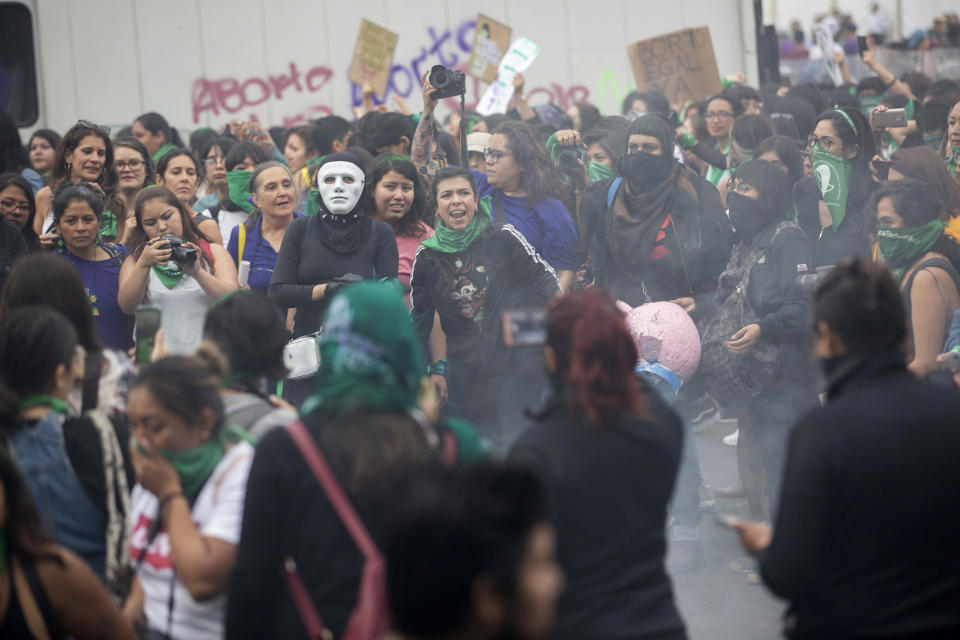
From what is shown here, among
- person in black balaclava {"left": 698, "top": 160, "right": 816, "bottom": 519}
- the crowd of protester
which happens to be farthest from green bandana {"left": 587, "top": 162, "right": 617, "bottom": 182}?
person in black balaclava {"left": 698, "top": 160, "right": 816, "bottom": 519}

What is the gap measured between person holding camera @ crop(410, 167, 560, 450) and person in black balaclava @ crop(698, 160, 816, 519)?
2.74ft

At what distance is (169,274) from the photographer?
5086 millimetres

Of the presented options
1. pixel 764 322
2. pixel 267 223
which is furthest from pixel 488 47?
pixel 764 322

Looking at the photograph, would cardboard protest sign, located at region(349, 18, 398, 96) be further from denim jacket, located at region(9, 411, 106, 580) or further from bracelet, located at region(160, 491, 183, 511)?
bracelet, located at region(160, 491, 183, 511)

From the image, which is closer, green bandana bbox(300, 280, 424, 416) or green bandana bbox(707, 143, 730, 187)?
green bandana bbox(300, 280, 424, 416)

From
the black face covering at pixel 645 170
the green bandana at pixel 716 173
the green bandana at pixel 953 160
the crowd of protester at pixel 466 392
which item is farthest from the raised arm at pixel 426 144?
the green bandana at pixel 953 160

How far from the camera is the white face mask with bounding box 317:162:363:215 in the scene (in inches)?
206

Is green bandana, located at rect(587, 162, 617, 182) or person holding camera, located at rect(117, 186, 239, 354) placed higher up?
green bandana, located at rect(587, 162, 617, 182)

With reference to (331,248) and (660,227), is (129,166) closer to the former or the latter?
(331,248)

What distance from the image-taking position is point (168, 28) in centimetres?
989

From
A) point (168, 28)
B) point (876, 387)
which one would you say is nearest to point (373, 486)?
point (876, 387)

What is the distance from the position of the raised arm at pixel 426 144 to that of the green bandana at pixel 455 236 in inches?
42.4

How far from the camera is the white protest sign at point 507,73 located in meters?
8.42

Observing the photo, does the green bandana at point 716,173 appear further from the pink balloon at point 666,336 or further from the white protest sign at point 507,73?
the pink balloon at point 666,336
